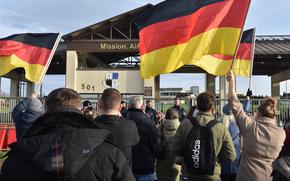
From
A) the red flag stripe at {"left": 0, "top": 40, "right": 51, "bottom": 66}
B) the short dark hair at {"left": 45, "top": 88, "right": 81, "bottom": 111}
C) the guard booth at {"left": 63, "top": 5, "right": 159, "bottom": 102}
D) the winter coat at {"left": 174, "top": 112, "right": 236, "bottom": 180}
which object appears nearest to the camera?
the short dark hair at {"left": 45, "top": 88, "right": 81, "bottom": 111}

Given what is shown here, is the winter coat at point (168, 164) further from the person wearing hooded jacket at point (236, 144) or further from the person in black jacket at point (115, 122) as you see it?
the person in black jacket at point (115, 122)

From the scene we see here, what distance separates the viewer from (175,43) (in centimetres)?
729

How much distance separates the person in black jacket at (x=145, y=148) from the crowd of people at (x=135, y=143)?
→ 0.04ft

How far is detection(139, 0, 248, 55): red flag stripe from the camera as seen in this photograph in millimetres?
7125

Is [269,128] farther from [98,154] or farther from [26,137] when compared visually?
[26,137]

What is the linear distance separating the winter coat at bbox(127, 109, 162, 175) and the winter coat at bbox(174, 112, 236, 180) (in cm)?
52

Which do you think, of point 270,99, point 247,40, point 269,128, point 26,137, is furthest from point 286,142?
point 247,40

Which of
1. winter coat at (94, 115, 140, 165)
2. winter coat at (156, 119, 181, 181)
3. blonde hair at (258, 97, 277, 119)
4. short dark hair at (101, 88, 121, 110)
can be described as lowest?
winter coat at (156, 119, 181, 181)

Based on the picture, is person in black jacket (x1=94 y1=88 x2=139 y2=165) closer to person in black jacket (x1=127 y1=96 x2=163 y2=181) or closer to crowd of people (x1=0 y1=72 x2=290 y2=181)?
crowd of people (x1=0 y1=72 x2=290 y2=181)

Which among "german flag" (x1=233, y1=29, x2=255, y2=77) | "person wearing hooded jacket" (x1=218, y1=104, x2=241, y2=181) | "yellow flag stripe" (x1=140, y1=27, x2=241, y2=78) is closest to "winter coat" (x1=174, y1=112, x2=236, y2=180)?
"person wearing hooded jacket" (x1=218, y1=104, x2=241, y2=181)

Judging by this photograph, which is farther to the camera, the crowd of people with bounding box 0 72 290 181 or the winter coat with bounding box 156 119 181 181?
the winter coat with bounding box 156 119 181 181

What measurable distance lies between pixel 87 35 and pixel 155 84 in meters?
5.11

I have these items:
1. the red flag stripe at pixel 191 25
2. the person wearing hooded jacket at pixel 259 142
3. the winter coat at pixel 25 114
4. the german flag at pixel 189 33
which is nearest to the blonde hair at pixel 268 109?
the person wearing hooded jacket at pixel 259 142

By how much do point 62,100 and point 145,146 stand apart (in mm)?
2844
